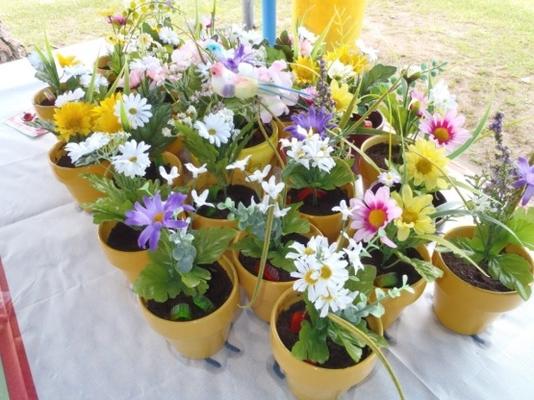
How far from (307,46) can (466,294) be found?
1.75 feet

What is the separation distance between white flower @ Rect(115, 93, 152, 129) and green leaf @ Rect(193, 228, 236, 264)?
0.20 metres

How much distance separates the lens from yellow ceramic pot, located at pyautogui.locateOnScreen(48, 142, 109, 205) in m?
0.74

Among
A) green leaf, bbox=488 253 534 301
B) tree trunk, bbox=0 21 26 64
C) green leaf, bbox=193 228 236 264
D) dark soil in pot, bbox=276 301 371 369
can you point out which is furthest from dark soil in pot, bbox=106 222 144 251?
tree trunk, bbox=0 21 26 64

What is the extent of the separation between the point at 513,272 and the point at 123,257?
1.64 ft

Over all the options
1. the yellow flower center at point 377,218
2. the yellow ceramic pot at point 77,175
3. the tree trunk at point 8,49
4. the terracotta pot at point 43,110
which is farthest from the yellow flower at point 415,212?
the tree trunk at point 8,49

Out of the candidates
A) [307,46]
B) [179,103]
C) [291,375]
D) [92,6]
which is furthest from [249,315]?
[92,6]

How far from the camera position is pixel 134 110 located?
64 centimetres

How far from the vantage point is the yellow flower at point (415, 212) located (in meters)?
0.50

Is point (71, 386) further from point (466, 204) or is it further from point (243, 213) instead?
point (466, 204)

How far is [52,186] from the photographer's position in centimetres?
90

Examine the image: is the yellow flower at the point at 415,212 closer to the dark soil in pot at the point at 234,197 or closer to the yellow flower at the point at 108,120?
the dark soil in pot at the point at 234,197

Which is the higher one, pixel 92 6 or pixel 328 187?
pixel 328 187

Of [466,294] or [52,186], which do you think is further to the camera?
[52,186]

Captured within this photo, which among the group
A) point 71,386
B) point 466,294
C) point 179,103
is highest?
point 179,103
